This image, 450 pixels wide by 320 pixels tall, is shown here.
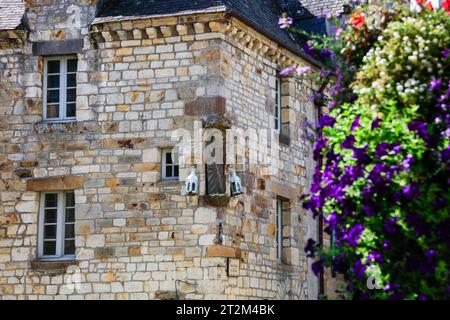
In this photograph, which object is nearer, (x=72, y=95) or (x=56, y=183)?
(x=56, y=183)

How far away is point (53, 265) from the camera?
17.7m

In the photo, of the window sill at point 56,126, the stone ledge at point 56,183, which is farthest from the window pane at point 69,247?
the window sill at point 56,126

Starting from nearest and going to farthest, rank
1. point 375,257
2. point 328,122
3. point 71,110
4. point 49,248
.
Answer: point 375,257
point 328,122
point 49,248
point 71,110

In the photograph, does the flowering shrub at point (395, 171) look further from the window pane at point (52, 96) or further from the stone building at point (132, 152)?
the window pane at point (52, 96)

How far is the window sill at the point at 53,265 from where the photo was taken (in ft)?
57.6

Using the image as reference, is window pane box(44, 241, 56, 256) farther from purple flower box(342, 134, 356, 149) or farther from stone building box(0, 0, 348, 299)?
purple flower box(342, 134, 356, 149)

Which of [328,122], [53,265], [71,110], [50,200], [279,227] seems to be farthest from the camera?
[279,227]

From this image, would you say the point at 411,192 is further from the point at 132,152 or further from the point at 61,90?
the point at 61,90

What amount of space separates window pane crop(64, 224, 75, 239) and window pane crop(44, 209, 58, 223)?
0.88ft

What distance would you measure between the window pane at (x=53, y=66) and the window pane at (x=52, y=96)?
35 cm

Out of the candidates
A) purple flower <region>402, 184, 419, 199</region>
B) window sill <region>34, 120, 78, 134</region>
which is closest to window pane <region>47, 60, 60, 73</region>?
window sill <region>34, 120, 78, 134</region>

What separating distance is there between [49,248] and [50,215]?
56 centimetres

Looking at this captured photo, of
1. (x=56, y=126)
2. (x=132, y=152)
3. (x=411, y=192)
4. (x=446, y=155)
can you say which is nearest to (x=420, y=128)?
(x=446, y=155)

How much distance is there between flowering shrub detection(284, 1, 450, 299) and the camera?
10688 millimetres
